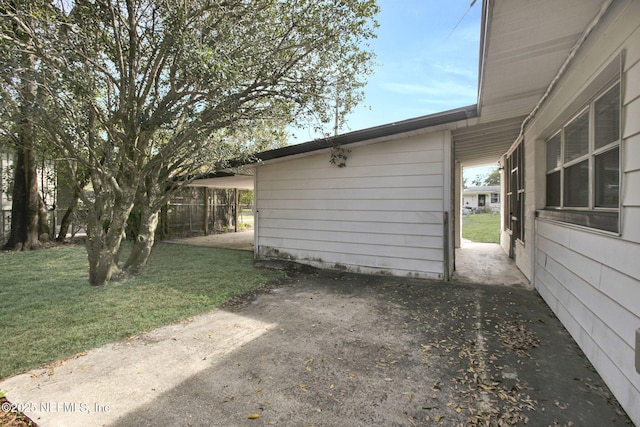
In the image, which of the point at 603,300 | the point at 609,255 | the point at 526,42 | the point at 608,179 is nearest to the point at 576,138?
the point at 608,179

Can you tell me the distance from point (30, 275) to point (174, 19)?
5.41 metres

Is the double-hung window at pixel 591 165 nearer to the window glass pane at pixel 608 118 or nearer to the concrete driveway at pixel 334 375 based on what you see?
the window glass pane at pixel 608 118

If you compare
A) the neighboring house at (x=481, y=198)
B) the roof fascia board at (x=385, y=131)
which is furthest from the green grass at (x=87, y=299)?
the neighboring house at (x=481, y=198)

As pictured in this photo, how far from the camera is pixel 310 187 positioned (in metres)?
6.57

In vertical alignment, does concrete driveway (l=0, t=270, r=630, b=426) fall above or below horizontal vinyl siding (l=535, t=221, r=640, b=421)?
below

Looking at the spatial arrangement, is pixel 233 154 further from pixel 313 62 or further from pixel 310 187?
pixel 313 62

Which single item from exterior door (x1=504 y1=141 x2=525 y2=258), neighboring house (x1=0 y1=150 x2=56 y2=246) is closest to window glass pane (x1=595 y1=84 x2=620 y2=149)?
exterior door (x1=504 y1=141 x2=525 y2=258)

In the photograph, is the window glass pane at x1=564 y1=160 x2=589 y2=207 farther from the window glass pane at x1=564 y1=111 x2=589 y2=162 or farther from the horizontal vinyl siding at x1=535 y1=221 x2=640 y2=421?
the horizontal vinyl siding at x1=535 y1=221 x2=640 y2=421

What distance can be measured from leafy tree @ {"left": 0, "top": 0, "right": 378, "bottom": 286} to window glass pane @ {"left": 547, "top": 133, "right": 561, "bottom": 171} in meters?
2.84

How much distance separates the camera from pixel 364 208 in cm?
584

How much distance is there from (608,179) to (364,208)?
12.0 ft

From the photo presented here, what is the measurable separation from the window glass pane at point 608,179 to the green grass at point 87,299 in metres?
4.26

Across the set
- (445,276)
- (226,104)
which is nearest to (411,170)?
(445,276)

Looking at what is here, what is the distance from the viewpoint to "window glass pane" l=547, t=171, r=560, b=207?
13.2ft
